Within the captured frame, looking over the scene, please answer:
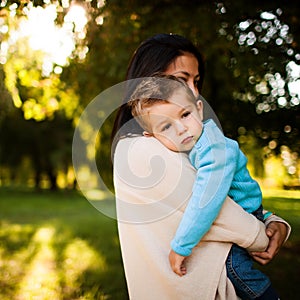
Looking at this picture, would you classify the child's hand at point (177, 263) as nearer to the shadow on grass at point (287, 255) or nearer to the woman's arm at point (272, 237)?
the woman's arm at point (272, 237)

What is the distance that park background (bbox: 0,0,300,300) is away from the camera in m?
3.90

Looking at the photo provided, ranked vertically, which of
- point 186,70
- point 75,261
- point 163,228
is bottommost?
point 75,261

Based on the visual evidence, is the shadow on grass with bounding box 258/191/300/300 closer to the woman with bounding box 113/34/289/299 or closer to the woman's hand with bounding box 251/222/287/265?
the woman's hand with bounding box 251/222/287/265

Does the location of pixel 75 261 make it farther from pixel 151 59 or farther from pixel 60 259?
pixel 151 59

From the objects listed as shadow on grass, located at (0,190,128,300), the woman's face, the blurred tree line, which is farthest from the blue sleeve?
shadow on grass, located at (0,190,128,300)

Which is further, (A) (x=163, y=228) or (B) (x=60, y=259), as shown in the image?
(B) (x=60, y=259)

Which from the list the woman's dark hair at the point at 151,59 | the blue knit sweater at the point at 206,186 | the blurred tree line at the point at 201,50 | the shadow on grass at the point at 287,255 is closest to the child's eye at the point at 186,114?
the blue knit sweater at the point at 206,186

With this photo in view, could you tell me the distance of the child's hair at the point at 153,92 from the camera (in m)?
1.74

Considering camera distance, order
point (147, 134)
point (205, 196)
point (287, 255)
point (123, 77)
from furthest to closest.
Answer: point (287, 255) → point (123, 77) → point (147, 134) → point (205, 196)

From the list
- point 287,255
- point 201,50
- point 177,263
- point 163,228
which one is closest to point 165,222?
point 163,228

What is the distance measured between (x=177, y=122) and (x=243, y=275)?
0.57m

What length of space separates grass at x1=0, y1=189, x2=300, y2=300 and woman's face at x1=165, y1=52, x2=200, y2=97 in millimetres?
1729

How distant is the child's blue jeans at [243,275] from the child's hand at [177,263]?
152 mm

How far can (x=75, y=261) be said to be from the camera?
6.28 metres
